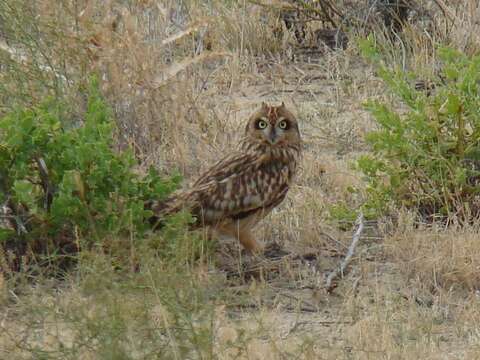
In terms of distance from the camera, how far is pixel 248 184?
6543 mm

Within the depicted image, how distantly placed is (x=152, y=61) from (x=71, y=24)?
1.90ft

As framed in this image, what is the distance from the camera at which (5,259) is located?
20.8 ft

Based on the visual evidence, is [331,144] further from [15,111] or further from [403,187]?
[15,111]

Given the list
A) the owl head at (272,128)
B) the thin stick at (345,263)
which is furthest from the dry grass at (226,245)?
the owl head at (272,128)

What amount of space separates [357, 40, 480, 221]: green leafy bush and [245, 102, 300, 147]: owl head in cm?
49

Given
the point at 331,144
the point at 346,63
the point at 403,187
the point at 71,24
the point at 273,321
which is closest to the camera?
the point at 273,321

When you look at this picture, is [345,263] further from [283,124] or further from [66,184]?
[66,184]

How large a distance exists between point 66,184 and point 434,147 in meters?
2.13

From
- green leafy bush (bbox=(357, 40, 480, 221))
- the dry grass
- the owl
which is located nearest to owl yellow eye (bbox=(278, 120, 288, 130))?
the owl

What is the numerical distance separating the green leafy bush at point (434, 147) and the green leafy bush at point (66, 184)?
4.32ft

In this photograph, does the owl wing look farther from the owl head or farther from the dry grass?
the dry grass

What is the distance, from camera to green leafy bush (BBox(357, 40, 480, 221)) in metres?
6.89

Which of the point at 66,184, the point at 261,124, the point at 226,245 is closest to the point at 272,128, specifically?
Answer: the point at 261,124

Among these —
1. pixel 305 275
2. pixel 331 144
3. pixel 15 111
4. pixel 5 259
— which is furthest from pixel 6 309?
pixel 331 144
